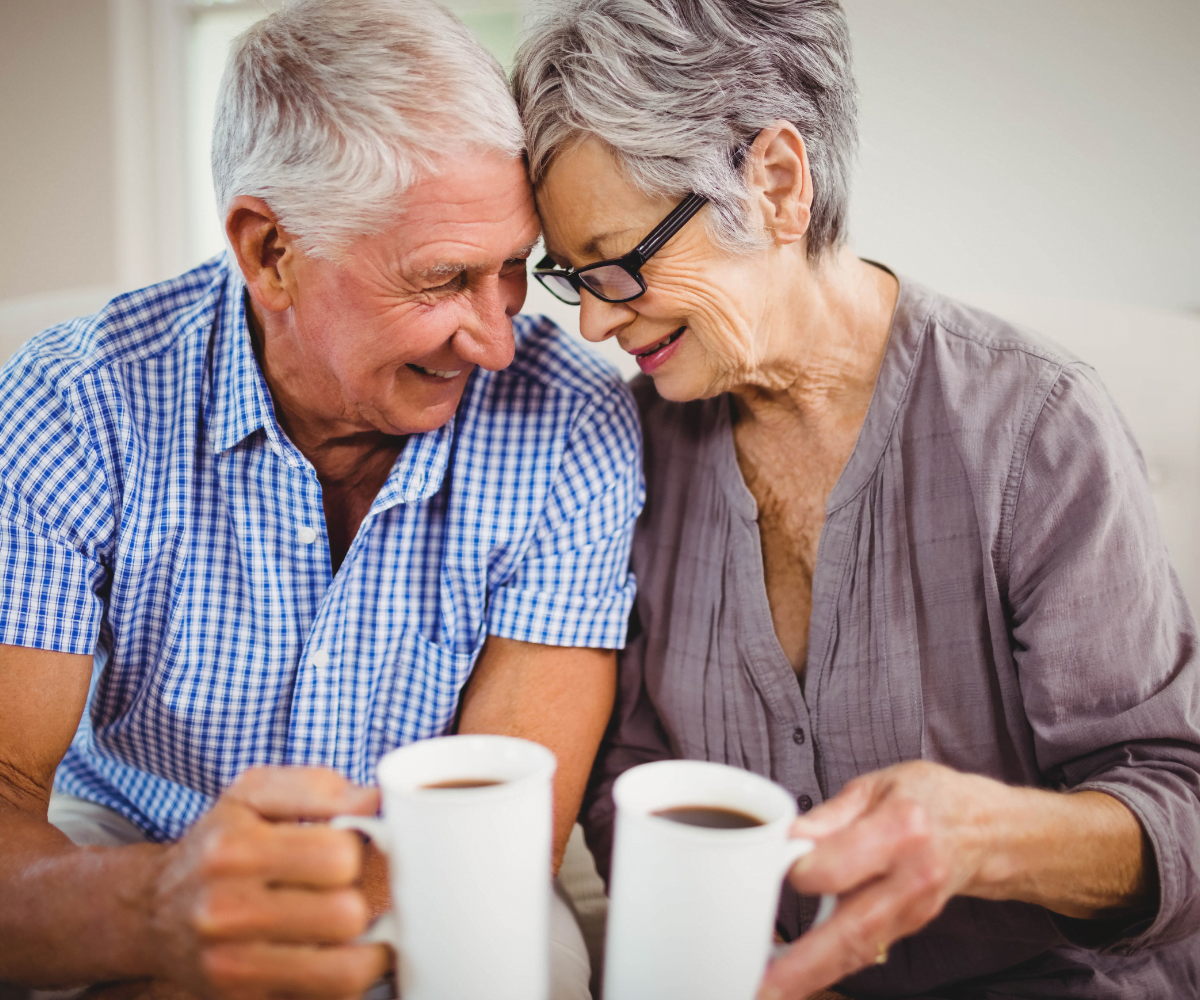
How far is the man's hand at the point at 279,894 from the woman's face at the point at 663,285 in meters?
0.70

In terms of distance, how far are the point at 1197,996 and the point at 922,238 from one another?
1498mm

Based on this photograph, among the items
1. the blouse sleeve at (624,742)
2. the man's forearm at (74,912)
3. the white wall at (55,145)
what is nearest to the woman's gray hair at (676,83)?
the blouse sleeve at (624,742)

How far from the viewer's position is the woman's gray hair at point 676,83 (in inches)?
41.6

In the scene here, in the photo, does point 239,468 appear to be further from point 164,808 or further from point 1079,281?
point 1079,281

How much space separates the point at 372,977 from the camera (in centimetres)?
62

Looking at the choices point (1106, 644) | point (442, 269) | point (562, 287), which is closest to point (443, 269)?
point (442, 269)

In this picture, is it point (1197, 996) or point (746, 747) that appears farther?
point (746, 747)

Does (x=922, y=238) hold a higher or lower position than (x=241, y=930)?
higher

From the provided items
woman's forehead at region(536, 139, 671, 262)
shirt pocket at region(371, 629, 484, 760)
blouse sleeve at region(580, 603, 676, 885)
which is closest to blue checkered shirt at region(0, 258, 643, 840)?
shirt pocket at region(371, 629, 484, 760)

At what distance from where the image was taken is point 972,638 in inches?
43.4

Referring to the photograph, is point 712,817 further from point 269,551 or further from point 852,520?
point 269,551

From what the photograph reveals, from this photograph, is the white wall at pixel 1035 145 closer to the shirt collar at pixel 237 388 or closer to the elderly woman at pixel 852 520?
the elderly woman at pixel 852 520

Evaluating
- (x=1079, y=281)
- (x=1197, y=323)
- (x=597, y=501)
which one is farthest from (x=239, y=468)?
(x=1079, y=281)

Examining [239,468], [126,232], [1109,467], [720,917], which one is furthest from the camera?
[126,232]
